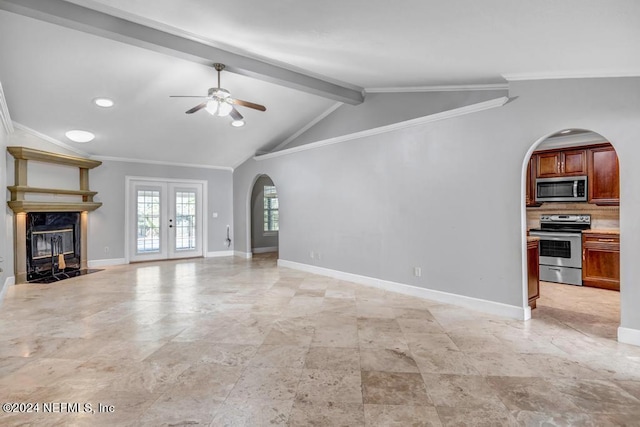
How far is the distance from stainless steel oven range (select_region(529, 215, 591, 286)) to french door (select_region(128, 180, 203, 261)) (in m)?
7.64

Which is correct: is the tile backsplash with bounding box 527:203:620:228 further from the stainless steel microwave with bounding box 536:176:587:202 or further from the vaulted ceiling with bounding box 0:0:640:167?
the vaulted ceiling with bounding box 0:0:640:167

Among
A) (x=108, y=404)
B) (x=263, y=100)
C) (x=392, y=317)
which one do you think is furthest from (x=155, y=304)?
(x=263, y=100)

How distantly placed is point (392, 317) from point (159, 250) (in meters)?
6.48

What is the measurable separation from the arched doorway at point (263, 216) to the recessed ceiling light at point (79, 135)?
163 inches

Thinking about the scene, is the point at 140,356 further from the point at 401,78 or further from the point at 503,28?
the point at 401,78

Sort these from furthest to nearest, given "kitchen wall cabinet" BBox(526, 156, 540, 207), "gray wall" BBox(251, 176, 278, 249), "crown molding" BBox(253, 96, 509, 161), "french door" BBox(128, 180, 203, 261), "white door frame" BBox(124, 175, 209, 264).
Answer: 1. "gray wall" BBox(251, 176, 278, 249)
2. "french door" BBox(128, 180, 203, 261)
3. "white door frame" BBox(124, 175, 209, 264)
4. "kitchen wall cabinet" BBox(526, 156, 540, 207)
5. "crown molding" BBox(253, 96, 509, 161)

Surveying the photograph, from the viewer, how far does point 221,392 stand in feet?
7.58

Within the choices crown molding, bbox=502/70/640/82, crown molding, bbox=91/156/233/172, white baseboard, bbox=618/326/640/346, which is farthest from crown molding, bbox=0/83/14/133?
white baseboard, bbox=618/326/640/346

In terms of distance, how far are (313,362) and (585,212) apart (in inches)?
222

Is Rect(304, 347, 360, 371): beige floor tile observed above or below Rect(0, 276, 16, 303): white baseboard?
below

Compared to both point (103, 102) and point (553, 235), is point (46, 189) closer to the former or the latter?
point (103, 102)

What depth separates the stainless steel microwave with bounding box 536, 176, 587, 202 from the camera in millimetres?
5359

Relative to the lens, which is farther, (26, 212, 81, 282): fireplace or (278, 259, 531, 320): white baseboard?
(26, 212, 81, 282): fireplace

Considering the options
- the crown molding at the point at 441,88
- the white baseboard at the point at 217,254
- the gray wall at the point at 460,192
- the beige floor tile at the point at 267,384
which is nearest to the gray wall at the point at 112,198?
the white baseboard at the point at 217,254
